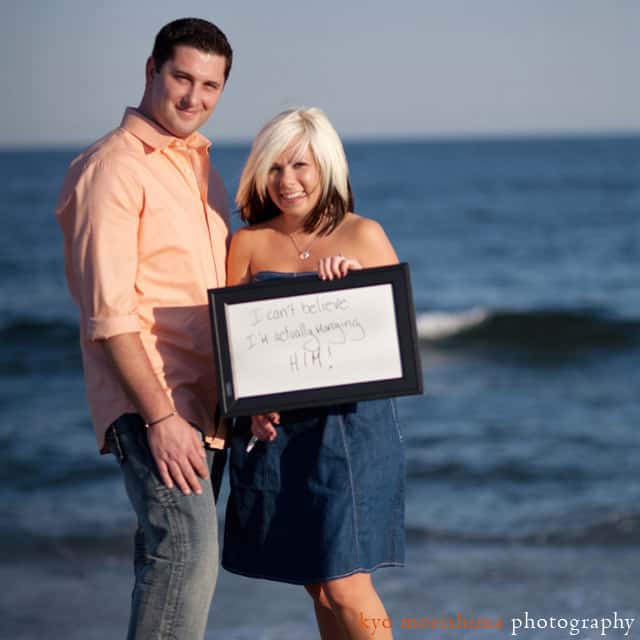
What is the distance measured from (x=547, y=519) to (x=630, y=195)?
36.2 metres

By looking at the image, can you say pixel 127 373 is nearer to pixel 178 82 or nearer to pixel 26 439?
pixel 178 82

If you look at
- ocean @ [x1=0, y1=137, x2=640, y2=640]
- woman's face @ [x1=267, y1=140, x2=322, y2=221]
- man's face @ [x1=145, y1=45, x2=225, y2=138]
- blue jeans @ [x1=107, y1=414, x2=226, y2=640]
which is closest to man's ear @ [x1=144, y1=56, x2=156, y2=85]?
man's face @ [x1=145, y1=45, x2=225, y2=138]

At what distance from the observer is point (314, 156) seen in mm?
2770

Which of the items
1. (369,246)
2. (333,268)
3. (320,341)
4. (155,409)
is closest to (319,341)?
(320,341)

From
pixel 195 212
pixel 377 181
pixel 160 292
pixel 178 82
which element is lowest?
pixel 377 181

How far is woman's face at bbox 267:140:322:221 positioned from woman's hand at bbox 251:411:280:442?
563 mm

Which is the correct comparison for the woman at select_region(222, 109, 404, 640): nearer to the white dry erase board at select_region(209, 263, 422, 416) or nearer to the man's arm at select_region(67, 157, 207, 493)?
the white dry erase board at select_region(209, 263, 422, 416)

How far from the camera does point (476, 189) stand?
1898 inches

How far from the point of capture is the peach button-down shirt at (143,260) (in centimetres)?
253

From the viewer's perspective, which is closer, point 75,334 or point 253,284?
point 253,284

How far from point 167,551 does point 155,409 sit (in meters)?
0.35

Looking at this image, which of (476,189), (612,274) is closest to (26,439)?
(612,274)

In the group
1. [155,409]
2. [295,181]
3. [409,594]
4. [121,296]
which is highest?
[295,181]

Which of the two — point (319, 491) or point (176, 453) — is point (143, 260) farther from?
point (319, 491)
